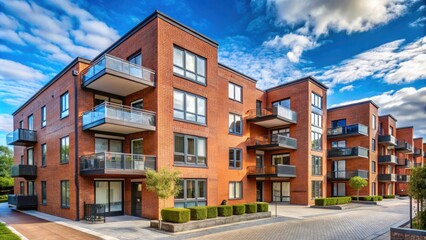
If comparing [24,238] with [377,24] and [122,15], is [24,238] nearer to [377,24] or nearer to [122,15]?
[122,15]

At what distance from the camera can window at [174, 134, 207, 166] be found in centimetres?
1745

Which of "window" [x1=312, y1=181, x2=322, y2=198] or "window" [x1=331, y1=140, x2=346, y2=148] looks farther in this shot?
"window" [x1=331, y1=140, x2=346, y2=148]

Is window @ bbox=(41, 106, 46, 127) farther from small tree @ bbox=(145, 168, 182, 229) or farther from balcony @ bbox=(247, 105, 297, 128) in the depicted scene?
balcony @ bbox=(247, 105, 297, 128)

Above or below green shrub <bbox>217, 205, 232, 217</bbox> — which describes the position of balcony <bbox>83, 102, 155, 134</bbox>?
above

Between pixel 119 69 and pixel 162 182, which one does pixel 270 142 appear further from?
pixel 119 69

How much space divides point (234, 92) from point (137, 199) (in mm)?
12105

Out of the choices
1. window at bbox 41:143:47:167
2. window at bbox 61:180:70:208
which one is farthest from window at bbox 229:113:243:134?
window at bbox 41:143:47:167

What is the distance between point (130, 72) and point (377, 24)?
12.8 metres

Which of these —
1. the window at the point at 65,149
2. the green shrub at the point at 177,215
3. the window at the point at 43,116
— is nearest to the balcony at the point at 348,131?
the green shrub at the point at 177,215

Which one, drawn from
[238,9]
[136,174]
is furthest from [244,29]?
[136,174]

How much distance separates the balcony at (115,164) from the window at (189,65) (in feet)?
18.7

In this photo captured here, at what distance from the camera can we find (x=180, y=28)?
59.1 feet

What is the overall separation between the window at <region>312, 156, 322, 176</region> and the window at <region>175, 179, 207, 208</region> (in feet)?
44.7

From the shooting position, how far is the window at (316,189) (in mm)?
A: 27594
